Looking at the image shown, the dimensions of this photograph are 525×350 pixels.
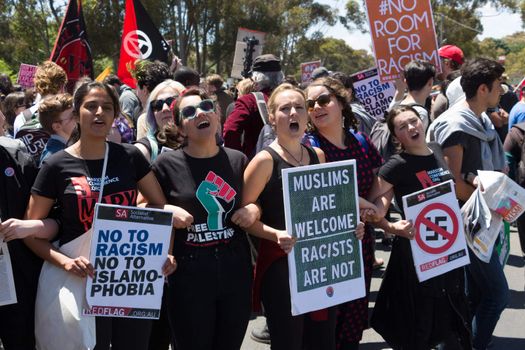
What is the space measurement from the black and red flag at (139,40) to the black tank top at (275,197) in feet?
16.3

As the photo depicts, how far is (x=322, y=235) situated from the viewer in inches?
150

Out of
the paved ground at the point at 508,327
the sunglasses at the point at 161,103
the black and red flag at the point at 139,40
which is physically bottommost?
the paved ground at the point at 508,327

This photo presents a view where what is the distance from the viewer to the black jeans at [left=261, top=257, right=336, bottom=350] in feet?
12.3

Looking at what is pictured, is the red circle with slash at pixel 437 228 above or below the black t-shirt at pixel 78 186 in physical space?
below

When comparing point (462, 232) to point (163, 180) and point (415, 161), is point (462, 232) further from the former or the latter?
point (163, 180)

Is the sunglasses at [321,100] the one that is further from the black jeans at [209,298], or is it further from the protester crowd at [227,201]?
the black jeans at [209,298]

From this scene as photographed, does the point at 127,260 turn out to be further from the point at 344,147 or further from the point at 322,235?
the point at 344,147

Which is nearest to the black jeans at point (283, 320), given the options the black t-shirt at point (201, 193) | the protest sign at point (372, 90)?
the black t-shirt at point (201, 193)

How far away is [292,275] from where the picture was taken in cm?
368

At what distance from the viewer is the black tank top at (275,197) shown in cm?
381

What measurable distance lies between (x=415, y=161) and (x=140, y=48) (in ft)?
16.4

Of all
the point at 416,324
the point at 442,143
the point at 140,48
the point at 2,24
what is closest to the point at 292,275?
the point at 416,324

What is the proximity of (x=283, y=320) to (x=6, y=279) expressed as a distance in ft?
4.72

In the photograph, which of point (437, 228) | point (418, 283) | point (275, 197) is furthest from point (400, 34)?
point (275, 197)
